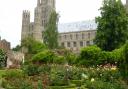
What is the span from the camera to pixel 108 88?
17984 millimetres

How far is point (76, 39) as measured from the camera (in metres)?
111

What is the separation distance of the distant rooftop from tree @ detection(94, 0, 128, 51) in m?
54.2

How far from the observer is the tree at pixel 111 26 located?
49.4 meters

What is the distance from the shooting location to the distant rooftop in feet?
350

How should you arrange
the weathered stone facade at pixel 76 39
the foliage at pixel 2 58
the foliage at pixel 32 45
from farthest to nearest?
1. the weathered stone facade at pixel 76 39
2. the foliage at pixel 32 45
3. the foliage at pixel 2 58

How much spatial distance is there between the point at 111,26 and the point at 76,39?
6074 centimetres

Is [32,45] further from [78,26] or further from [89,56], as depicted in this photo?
[78,26]

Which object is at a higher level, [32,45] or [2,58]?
[32,45]

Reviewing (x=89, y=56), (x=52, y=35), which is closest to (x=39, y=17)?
(x=52, y=35)

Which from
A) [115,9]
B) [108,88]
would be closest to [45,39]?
[115,9]

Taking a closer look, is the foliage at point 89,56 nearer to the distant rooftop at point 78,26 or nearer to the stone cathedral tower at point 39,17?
the distant rooftop at point 78,26

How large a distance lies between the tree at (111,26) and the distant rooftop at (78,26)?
178 feet

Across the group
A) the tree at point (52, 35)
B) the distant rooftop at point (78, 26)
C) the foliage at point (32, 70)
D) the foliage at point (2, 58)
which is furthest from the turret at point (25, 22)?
the foliage at point (32, 70)

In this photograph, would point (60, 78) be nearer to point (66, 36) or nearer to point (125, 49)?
point (125, 49)
